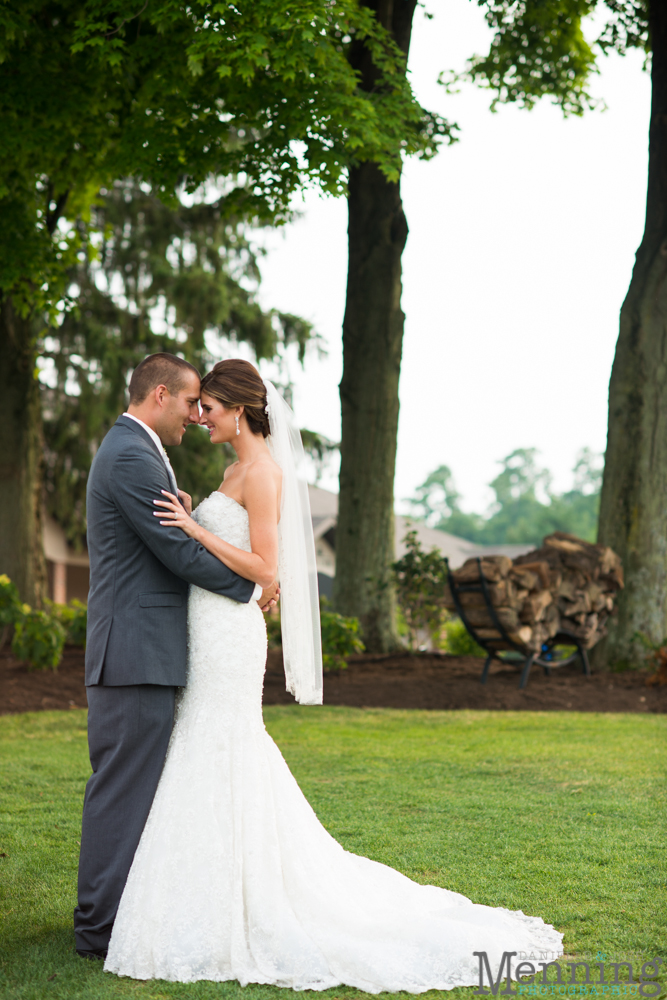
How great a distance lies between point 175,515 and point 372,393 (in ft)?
33.2

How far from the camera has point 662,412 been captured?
1243cm

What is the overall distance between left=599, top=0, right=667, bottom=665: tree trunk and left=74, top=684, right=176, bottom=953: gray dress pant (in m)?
9.45

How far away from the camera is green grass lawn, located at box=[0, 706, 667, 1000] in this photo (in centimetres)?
373

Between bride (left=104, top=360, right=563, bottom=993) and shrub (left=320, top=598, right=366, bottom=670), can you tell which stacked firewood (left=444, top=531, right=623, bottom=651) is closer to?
shrub (left=320, top=598, right=366, bottom=670)

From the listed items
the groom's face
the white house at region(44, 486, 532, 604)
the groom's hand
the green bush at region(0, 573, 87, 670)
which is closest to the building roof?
the white house at region(44, 486, 532, 604)

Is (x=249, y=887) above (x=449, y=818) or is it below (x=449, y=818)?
above

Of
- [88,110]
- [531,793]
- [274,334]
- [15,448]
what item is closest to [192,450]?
[274,334]

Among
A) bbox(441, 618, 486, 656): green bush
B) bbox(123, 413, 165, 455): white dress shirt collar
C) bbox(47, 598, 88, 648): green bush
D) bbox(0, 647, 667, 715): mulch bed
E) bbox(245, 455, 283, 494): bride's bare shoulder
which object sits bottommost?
bbox(441, 618, 486, 656): green bush

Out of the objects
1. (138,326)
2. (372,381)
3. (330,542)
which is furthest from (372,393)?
(330,542)

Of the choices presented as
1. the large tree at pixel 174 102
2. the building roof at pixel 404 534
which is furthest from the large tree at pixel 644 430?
the building roof at pixel 404 534

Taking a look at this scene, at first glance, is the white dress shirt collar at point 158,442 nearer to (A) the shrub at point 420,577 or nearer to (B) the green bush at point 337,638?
(B) the green bush at point 337,638

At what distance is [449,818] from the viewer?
5.66 meters

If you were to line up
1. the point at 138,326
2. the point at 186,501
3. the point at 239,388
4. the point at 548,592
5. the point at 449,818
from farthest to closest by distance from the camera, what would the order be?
1. the point at 138,326
2. the point at 548,592
3. the point at 449,818
4. the point at 186,501
5. the point at 239,388

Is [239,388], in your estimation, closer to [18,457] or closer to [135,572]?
[135,572]
